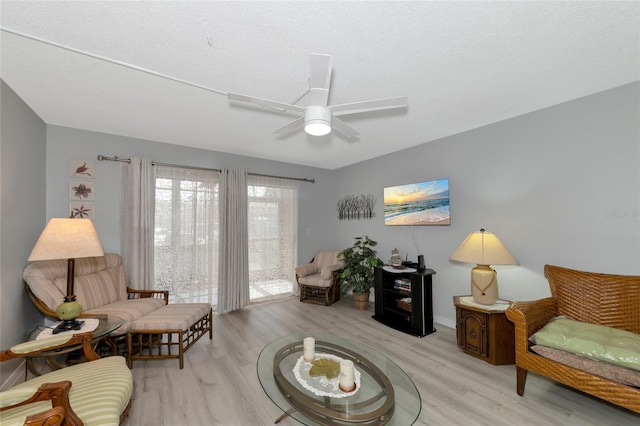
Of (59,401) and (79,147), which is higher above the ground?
(79,147)

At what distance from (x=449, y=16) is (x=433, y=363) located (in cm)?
279

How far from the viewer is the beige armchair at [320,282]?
423 centimetres

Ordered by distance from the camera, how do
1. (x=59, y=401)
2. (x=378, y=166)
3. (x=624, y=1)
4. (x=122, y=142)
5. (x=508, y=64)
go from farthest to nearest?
(x=378, y=166) → (x=122, y=142) → (x=508, y=64) → (x=624, y=1) → (x=59, y=401)

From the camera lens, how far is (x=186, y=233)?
373 centimetres

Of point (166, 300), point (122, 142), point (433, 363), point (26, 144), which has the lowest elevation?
point (433, 363)

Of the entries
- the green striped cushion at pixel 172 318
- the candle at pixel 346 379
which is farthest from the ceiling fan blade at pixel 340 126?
the green striped cushion at pixel 172 318

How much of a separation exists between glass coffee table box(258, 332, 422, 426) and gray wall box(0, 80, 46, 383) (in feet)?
7.23

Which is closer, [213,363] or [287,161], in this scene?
[213,363]

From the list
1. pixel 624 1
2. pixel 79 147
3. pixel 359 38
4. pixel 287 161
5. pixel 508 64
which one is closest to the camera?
pixel 624 1

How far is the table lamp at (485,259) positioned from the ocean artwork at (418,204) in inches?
29.3

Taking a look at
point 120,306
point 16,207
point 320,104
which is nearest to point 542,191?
point 320,104

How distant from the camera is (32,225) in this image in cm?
256

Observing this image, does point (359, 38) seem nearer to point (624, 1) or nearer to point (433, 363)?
point (624, 1)

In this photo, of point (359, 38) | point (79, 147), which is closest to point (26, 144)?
point (79, 147)
